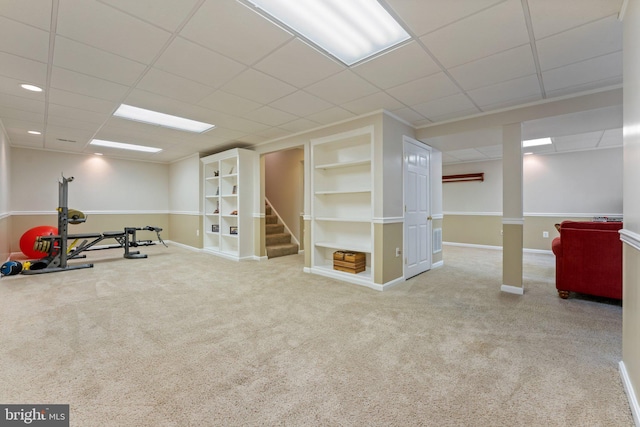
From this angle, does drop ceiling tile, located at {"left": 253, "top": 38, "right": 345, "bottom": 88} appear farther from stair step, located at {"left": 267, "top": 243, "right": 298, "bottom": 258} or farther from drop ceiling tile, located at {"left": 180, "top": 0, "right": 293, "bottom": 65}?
stair step, located at {"left": 267, "top": 243, "right": 298, "bottom": 258}

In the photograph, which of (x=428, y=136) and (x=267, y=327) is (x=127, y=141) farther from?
(x=428, y=136)

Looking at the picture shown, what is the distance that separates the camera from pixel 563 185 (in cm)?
608

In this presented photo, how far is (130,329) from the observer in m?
2.36

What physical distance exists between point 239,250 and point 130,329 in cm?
310

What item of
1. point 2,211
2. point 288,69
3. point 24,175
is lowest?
point 2,211

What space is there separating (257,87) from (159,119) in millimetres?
2226

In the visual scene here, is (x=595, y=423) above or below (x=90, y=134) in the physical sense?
below

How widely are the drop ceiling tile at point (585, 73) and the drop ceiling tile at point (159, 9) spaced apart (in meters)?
3.04

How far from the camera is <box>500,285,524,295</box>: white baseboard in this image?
11.1 ft

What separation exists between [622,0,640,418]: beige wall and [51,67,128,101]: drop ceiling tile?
4.02 metres

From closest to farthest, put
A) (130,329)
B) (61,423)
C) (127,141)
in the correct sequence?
(61,423) → (130,329) → (127,141)

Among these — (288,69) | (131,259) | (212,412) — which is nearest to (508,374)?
(212,412)

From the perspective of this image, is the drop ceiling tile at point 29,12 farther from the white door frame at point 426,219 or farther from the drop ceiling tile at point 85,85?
the white door frame at point 426,219

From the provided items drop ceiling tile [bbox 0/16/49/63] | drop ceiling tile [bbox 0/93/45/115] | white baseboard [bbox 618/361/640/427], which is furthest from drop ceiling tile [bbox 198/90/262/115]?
white baseboard [bbox 618/361/640/427]
